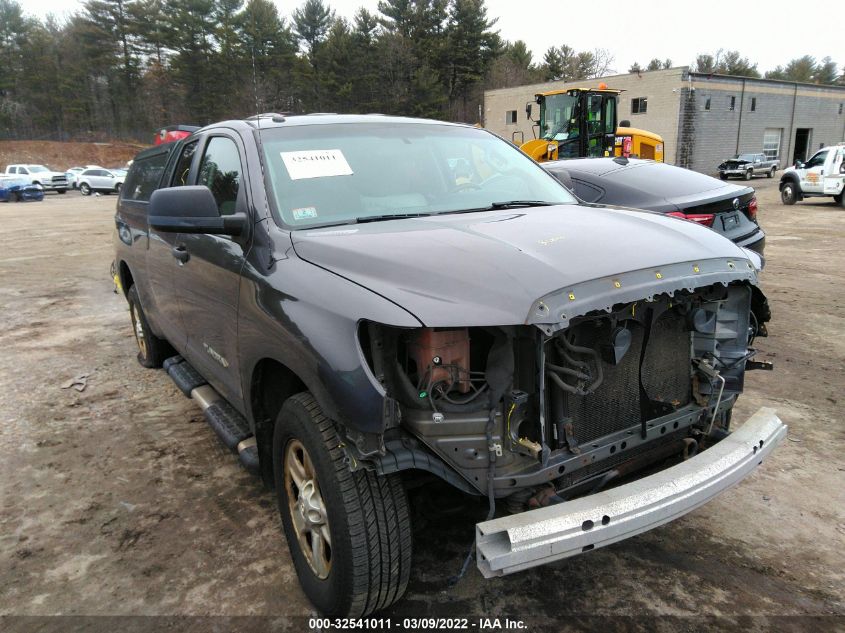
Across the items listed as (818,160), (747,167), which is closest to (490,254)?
(818,160)

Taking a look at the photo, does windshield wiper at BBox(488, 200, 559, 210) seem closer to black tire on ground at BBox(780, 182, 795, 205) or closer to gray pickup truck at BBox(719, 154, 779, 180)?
black tire on ground at BBox(780, 182, 795, 205)

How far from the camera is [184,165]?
13.0 ft

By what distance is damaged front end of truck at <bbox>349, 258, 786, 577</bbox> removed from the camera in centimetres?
193

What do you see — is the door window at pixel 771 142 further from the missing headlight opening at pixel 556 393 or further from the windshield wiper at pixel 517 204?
the missing headlight opening at pixel 556 393

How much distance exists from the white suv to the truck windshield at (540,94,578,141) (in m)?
28.3

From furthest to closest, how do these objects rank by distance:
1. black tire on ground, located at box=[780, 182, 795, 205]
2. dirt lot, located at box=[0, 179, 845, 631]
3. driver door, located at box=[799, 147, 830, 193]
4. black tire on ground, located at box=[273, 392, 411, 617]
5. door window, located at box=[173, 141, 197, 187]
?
1. black tire on ground, located at box=[780, 182, 795, 205]
2. driver door, located at box=[799, 147, 830, 193]
3. door window, located at box=[173, 141, 197, 187]
4. dirt lot, located at box=[0, 179, 845, 631]
5. black tire on ground, located at box=[273, 392, 411, 617]

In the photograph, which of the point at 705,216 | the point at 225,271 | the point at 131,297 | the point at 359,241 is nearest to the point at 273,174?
the point at 225,271

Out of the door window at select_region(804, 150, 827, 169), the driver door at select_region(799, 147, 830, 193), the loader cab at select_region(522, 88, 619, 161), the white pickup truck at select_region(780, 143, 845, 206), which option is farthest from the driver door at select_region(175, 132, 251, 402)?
the door window at select_region(804, 150, 827, 169)

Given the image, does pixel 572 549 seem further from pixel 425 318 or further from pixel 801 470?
pixel 801 470

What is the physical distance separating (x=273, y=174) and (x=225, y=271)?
0.52 meters

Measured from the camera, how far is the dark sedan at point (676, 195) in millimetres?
5797

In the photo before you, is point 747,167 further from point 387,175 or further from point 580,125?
point 387,175

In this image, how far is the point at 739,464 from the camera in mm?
2285

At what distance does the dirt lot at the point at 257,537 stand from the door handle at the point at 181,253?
4.21 feet
